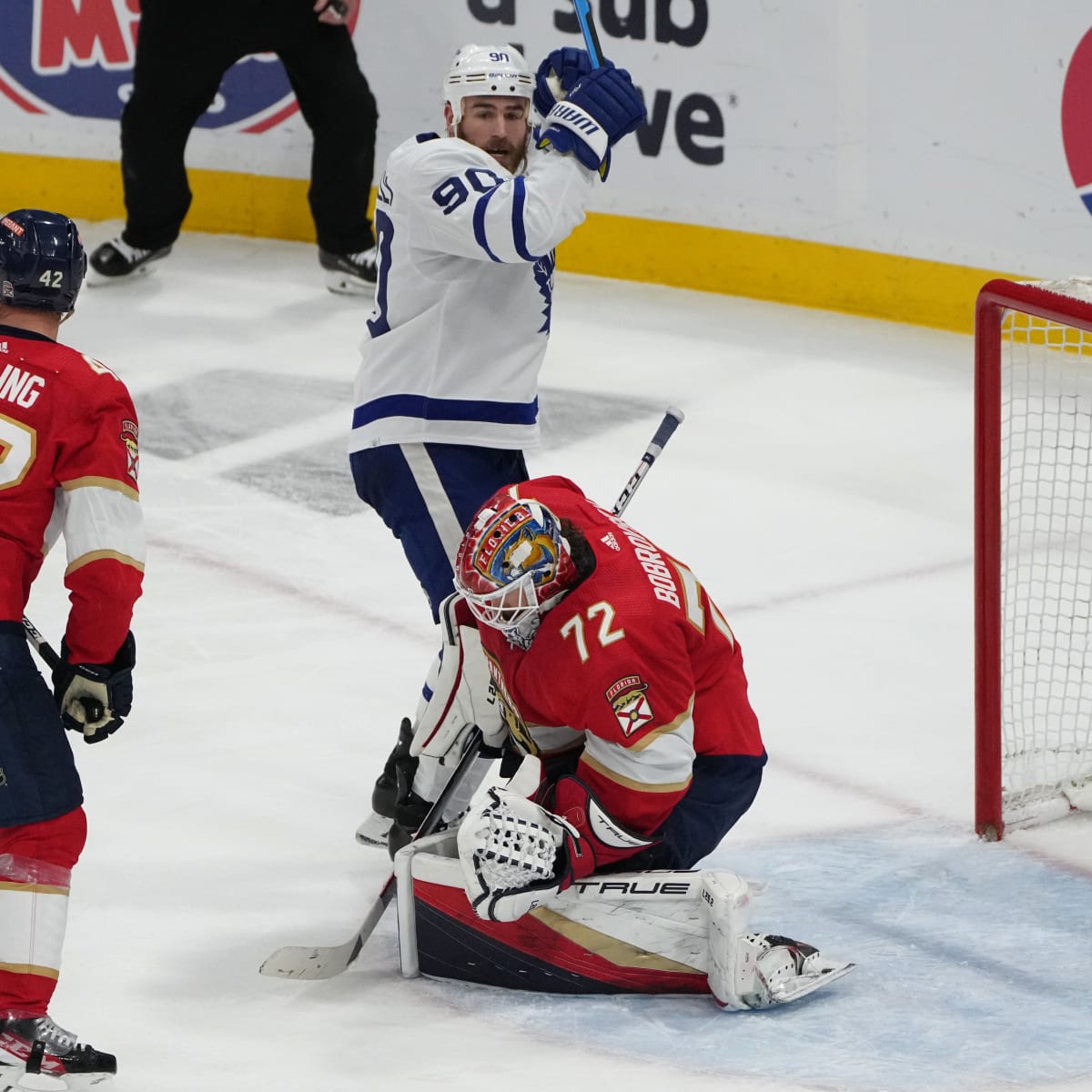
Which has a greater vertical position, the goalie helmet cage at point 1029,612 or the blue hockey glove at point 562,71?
the blue hockey glove at point 562,71

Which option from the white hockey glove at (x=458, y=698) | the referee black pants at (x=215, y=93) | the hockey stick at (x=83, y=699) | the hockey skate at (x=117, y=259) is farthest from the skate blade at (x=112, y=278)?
the hockey stick at (x=83, y=699)

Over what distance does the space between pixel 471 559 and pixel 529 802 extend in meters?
0.33

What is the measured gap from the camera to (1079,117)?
5.77 m

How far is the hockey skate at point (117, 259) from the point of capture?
6.93 m

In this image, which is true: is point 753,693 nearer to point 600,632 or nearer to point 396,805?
point 396,805

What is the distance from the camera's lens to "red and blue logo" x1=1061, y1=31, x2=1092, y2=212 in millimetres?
5715

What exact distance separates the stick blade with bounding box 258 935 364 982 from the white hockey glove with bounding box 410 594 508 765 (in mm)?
308

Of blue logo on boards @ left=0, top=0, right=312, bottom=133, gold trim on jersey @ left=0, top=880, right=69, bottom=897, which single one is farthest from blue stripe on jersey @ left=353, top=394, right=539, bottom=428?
blue logo on boards @ left=0, top=0, right=312, bottom=133

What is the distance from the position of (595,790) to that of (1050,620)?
5.53 ft

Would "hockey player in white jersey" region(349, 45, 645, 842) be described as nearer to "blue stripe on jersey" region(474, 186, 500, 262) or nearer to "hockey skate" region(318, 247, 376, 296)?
"blue stripe on jersey" region(474, 186, 500, 262)

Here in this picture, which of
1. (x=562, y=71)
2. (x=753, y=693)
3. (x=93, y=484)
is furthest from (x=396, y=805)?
(x=562, y=71)

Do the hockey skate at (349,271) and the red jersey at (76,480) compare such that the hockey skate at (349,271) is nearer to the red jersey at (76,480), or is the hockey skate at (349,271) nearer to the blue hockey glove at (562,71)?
the blue hockey glove at (562,71)

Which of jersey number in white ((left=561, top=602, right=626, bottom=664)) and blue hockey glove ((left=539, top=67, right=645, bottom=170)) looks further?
blue hockey glove ((left=539, top=67, right=645, bottom=170))

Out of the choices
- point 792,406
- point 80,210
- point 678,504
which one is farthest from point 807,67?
point 80,210
